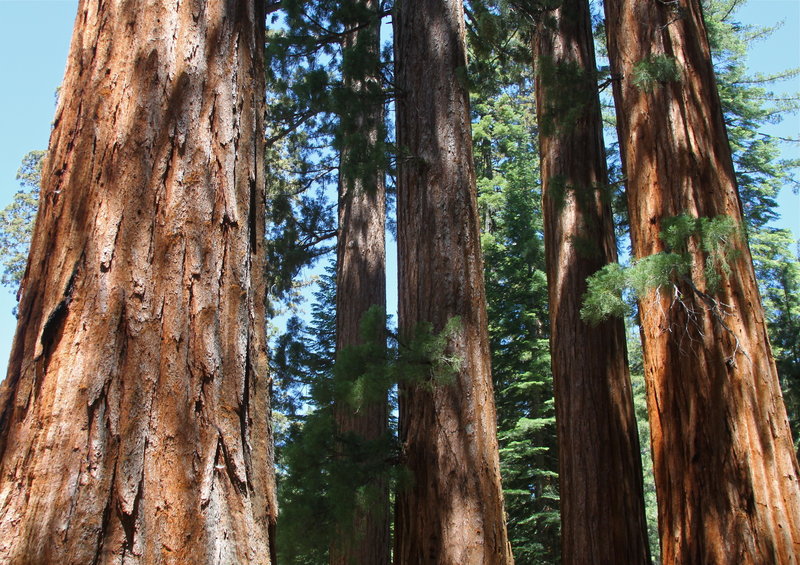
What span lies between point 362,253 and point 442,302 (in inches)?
233

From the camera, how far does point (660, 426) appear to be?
486 cm

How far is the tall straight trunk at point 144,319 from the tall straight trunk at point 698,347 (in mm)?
3460

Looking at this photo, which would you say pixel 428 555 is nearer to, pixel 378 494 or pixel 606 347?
pixel 378 494

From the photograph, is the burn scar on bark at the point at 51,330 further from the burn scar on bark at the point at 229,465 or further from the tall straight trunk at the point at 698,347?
the tall straight trunk at the point at 698,347

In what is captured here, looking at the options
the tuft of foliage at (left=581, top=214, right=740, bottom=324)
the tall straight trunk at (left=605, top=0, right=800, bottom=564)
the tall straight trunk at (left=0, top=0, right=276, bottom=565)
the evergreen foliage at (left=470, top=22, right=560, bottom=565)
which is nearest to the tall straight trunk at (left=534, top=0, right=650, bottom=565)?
the tall straight trunk at (left=605, top=0, right=800, bottom=564)

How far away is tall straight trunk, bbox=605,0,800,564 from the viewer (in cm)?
425

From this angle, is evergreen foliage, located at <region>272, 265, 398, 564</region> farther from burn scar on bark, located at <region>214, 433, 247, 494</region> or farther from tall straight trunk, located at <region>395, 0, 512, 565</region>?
burn scar on bark, located at <region>214, 433, 247, 494</region>

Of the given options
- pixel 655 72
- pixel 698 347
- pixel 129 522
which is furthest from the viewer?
pixel 655 72

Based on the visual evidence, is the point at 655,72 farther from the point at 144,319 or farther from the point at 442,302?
the point at 144,319

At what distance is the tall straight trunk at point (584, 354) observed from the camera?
21.5 ft

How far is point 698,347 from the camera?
472cm

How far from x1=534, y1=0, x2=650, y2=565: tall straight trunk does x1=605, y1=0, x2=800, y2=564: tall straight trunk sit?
113cm

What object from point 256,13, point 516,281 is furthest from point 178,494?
point 516,281

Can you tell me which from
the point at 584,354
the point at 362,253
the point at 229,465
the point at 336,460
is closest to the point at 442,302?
the point at 336,460
